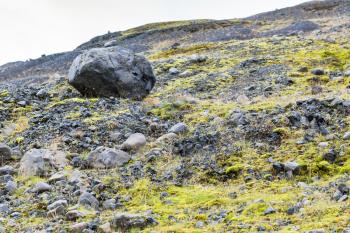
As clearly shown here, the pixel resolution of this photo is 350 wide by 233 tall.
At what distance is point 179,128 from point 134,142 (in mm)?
1802

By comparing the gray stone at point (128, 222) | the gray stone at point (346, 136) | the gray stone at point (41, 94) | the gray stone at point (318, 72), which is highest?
the gray stone at point (41, 94)

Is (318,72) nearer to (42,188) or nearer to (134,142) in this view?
(134,142)

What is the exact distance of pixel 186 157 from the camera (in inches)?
590

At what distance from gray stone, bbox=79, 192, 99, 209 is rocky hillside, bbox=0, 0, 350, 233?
0.11ft

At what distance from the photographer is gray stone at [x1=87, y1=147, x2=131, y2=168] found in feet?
48.1

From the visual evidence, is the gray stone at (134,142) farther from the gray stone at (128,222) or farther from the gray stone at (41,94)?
the gray stone at (41,94)

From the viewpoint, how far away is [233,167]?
13742mm

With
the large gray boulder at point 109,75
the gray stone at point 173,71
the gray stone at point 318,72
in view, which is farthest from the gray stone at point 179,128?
the gray stone at point 173,71

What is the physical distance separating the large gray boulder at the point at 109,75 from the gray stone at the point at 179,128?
526cm

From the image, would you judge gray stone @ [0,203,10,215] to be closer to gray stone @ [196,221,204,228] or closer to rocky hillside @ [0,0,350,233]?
rocky hillside @ [0,0,350,233]

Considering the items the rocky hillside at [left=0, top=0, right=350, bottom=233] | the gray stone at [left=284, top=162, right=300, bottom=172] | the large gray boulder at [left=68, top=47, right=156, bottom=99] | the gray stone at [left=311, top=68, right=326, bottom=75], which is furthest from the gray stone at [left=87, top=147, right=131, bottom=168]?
the gray stone at [left=311, top=68, right=326, bottom=75]

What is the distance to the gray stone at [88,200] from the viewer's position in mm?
12062

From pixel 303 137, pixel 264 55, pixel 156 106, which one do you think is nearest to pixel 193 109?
pixel 156 106

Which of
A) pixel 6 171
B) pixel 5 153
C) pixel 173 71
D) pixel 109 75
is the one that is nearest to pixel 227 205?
pixel 6 171
